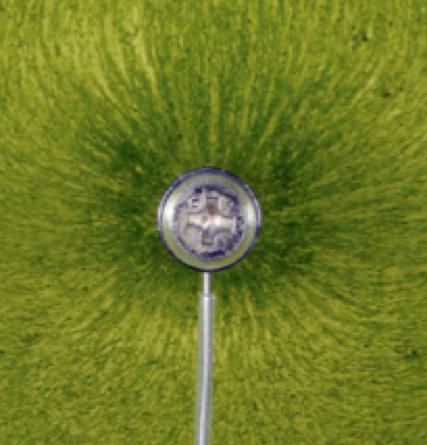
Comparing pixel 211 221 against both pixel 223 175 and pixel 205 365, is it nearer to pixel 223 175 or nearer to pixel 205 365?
pixel 223 175

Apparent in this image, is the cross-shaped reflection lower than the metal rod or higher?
higher

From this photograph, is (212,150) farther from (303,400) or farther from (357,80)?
(303,400)

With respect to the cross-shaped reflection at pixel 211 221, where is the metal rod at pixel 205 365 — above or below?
below

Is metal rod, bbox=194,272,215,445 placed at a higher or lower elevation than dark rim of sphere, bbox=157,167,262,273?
lower

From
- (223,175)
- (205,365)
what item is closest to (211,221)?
(223,175)

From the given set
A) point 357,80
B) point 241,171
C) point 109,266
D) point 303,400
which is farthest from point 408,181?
point 109,266

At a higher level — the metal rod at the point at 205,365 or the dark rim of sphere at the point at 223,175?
the dark rim of sphere at the point at 223,175
